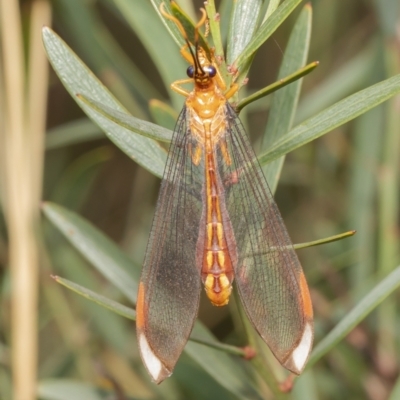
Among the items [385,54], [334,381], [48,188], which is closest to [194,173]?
[385,54]

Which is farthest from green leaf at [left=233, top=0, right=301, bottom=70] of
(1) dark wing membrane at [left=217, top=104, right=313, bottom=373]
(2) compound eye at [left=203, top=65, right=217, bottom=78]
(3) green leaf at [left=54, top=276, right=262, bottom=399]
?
(3) green leaf at [left=54, top=276, right=262, bottom=399]

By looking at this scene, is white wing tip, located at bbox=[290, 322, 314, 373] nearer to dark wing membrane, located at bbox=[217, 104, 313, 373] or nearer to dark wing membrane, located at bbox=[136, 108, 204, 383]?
dark wing membrane, located at bbox=[217, 104, 313, 373]

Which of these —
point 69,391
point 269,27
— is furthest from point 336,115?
point 69,391

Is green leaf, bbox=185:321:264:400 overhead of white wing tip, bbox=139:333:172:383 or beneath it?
beneath

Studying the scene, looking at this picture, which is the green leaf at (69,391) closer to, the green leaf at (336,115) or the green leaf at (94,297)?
the green leaf at (94,297)

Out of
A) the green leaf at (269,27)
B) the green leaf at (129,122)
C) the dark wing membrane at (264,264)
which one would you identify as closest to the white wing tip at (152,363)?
the dark wing membrane at (264,264)

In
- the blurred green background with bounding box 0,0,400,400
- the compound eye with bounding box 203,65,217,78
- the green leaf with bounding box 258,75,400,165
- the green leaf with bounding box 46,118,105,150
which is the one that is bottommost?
the blurred green background with bounding box 0,0,400,400
